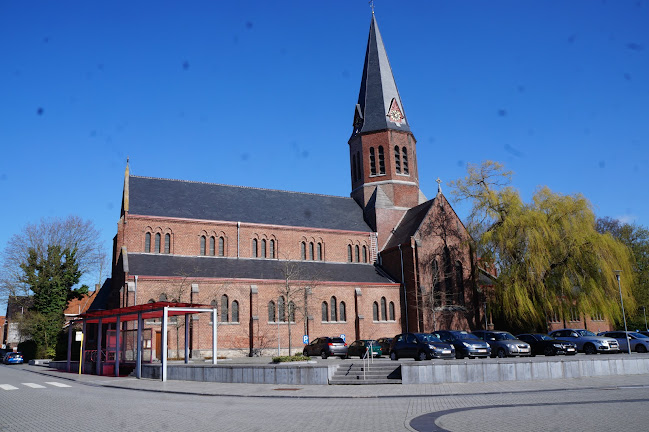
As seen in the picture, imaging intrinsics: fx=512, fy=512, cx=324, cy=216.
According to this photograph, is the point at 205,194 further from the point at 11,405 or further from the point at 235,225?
the point at 11,405

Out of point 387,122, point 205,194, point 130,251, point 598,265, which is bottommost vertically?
point 598,265

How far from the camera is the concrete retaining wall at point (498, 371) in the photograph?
63.3 feet

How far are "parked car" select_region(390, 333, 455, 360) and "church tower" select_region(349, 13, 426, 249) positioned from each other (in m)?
26.2

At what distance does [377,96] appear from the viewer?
54594mm

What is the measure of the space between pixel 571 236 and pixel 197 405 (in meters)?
31.5

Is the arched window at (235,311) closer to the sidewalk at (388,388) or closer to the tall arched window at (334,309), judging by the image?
the tall arched window at (334,309)

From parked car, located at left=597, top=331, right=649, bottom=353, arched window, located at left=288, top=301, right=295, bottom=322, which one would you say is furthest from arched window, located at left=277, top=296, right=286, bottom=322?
parked car, located at left=597, top=331, right=649, bottom=353

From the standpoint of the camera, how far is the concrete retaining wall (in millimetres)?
19297

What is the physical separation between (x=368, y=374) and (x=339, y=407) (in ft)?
22.7

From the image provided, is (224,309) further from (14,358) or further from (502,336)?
(14,358)

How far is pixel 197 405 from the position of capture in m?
15.1

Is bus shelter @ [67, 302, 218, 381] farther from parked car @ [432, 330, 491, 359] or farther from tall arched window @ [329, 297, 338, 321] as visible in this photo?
tall arched window @ [329, 297, 338, 321]

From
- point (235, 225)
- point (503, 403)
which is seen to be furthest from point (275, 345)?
point (503, 403)

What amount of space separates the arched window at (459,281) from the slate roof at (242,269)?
6.23 metres
